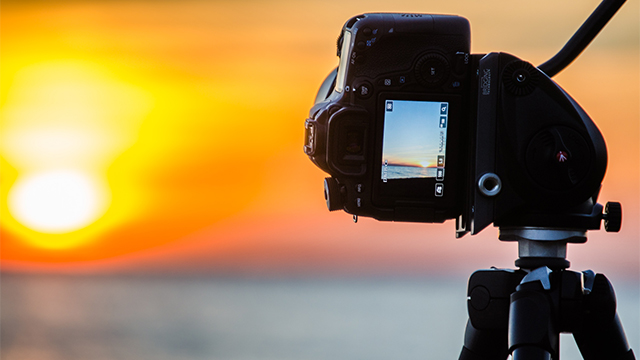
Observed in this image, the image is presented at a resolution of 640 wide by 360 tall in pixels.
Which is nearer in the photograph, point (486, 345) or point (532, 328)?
point (532, 328)

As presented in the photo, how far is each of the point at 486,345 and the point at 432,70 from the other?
636 millimetres

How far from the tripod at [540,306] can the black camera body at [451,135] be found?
6 centimetres

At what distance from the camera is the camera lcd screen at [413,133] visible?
152cm

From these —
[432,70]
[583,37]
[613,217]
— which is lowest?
[613,217]

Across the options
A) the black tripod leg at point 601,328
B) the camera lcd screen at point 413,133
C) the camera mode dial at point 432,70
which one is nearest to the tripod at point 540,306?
the black tripod leg at point 601,328

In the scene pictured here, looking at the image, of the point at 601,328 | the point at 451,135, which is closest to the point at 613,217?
the point at 601,328

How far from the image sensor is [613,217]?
60.0 inches

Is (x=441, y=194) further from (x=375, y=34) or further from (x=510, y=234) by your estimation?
(x=375, y=34)

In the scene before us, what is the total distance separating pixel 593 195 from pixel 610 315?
0.26m

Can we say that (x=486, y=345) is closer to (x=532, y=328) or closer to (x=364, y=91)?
(x=532, y=328)

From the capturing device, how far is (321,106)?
Answer: 1.61 m

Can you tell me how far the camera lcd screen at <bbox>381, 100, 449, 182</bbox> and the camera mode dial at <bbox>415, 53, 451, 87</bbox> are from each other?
0.05 metres

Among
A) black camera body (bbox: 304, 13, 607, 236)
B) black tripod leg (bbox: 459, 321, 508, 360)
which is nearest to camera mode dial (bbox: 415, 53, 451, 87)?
black camera body (bbox: 304, 13, 607, 236)

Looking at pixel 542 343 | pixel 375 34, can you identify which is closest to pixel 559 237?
pixel 542 343
